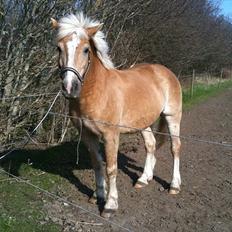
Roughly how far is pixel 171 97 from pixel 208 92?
15.3m

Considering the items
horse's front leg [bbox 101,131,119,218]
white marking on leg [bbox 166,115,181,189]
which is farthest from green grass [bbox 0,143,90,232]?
white marking on leg [bbox 166,115,181,189]

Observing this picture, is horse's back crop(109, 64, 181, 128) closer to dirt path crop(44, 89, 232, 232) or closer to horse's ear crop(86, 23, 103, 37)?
horse's ear crop(86, 23, 103, 37)

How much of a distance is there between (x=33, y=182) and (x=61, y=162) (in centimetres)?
120

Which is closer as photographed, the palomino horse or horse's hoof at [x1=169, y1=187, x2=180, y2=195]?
the palomino horse

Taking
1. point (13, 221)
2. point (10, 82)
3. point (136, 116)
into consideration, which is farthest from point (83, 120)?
point (10, 82)

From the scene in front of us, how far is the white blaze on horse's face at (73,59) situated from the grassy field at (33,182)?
1467mm

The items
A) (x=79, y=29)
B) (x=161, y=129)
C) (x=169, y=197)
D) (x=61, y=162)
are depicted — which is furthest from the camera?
(x=61, y=162)

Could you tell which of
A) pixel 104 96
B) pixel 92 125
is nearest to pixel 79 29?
pixel 104 96

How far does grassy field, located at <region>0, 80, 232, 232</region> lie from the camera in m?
4.62

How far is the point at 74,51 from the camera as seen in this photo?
444cm

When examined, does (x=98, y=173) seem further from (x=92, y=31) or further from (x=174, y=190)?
(x=92, y=31)

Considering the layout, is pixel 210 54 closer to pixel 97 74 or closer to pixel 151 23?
pixel 151 23

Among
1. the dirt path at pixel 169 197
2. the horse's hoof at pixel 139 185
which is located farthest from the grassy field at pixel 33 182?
the horse's hoof at pixel 139 185

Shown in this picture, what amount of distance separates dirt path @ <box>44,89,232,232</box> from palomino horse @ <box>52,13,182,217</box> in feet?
0.77
